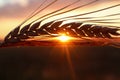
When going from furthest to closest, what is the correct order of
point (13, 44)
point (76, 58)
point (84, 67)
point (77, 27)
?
1. point (76, 58)
2. point (84, 67)
3. point (77, 27)
4. point (13, 44)

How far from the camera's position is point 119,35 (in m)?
→ 1.08

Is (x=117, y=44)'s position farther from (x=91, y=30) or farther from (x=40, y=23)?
(x=40, y=23)

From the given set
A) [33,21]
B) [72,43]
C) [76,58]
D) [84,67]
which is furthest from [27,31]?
[76,58]

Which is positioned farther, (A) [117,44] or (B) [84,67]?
(B) [84,67]

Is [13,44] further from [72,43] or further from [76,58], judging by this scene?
[76,58]

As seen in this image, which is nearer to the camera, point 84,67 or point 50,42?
point 50,42

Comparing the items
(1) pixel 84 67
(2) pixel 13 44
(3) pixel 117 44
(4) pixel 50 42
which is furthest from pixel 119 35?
(1) pixel 84 67

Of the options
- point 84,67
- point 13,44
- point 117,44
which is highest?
point 13,44

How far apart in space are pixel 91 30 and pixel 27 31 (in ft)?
0.77

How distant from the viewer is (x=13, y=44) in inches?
35.6

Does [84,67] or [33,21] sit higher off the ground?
[33,21]

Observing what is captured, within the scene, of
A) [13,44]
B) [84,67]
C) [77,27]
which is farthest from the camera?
[84,67]

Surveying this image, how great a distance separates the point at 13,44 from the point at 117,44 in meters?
0.35

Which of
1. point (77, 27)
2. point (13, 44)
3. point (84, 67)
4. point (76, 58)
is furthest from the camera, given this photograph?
point (76, 58)
